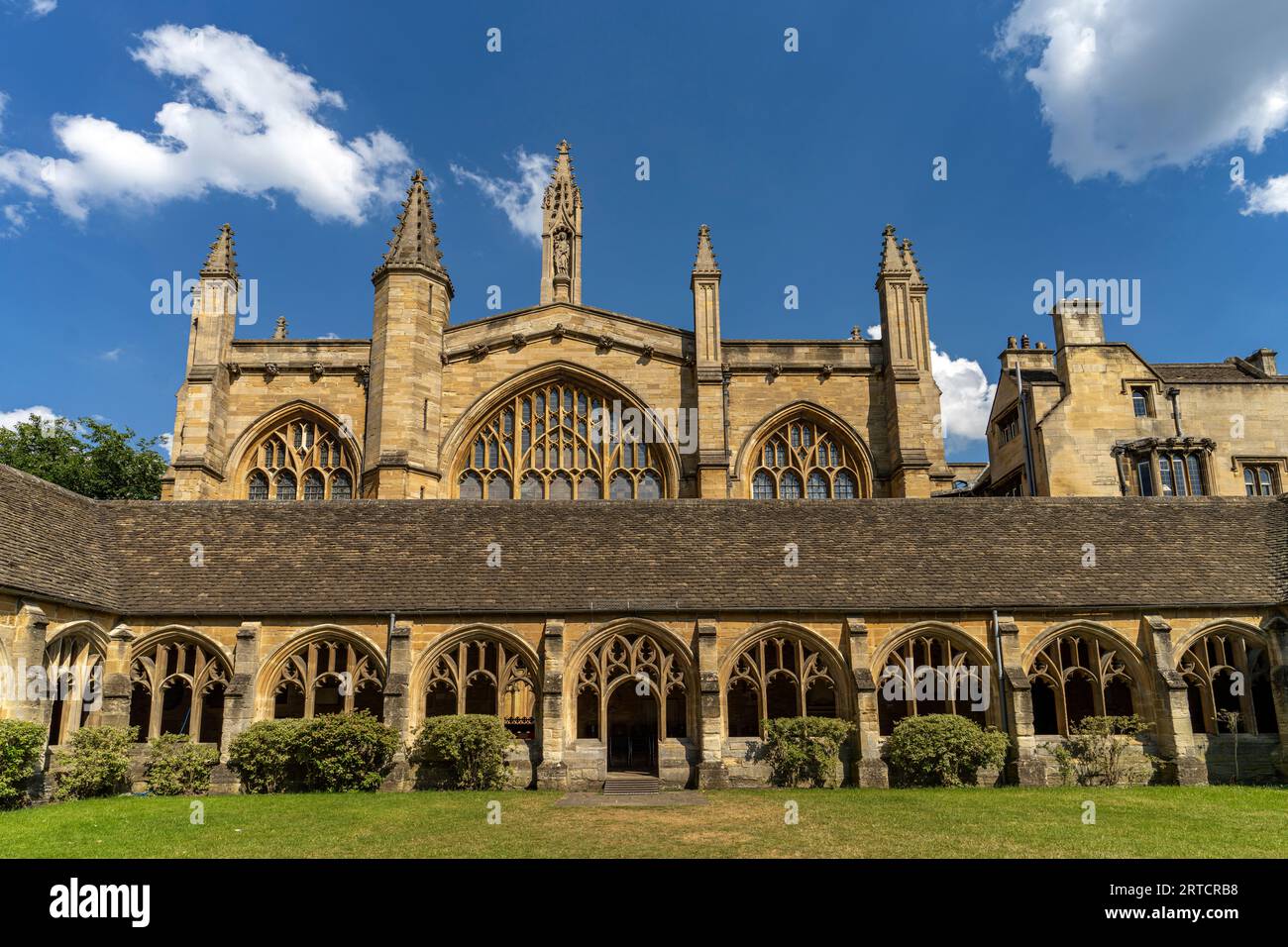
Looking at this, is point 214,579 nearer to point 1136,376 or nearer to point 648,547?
point 648,547

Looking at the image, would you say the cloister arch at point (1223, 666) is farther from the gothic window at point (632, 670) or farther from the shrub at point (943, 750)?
the gothic window at point (632, 670)

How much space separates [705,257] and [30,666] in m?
21.2

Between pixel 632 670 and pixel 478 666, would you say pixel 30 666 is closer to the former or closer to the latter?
pixel 478 666

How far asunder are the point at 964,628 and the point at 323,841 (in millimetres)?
12523

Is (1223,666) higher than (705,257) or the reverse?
the reverse

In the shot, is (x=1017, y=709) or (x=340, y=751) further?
(x=1017, y=709)

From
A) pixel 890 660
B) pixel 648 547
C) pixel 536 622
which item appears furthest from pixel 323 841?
pixel 890 660

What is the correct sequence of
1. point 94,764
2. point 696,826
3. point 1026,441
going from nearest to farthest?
point 696,826
point 94,764
point 1026,441

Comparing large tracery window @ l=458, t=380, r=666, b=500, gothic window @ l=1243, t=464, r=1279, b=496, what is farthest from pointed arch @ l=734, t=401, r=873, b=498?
gothic window @ l=1243, t=464, r=1279, b=496

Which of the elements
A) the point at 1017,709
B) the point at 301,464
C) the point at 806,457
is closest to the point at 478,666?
the point at 1017,709

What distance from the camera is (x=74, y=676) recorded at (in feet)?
52.4

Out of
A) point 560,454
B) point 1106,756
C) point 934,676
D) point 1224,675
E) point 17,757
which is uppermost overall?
point 560,454

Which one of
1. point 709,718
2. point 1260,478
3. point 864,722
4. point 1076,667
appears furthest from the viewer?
point 1260,478

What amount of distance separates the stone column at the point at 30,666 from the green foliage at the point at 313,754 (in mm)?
3245
